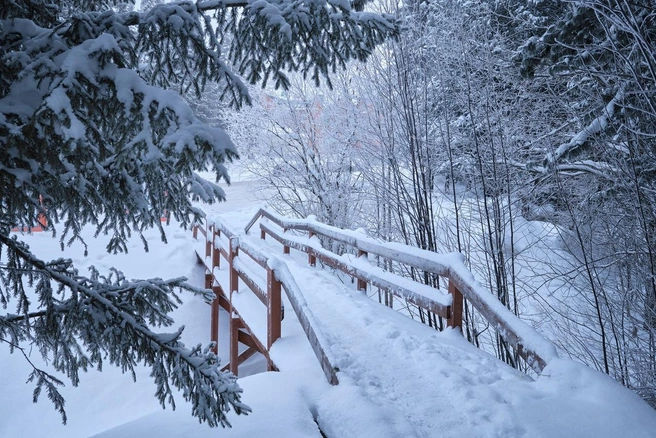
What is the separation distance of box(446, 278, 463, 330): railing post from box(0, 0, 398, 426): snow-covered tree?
2377 mm

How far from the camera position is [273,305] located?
4398mm

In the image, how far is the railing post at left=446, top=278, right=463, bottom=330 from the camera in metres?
4.16

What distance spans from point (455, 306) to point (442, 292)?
15.8 inches

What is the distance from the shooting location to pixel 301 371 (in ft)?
11.9

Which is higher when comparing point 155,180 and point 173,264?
point 173,264

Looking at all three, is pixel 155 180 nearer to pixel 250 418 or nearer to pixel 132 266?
pixel 250 418

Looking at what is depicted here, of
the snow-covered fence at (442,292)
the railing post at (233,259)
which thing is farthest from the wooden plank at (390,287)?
the railing post at (233,259)

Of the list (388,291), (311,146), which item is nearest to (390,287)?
(388,291)

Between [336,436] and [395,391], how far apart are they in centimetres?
75

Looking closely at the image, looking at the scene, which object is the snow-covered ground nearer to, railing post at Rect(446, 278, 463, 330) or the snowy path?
the snowy path

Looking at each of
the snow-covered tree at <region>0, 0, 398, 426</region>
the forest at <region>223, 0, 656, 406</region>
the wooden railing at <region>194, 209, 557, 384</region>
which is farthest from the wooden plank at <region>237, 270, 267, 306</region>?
the forest at <region>223, 0, 656, 406</region>

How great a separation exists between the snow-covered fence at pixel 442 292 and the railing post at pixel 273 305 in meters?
1.49

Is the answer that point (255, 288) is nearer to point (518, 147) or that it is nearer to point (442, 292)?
point (442, 292)

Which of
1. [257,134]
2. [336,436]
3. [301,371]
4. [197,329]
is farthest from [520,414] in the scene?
[257,134]
